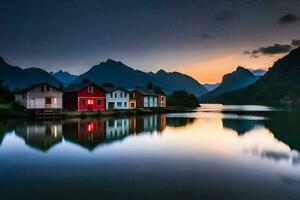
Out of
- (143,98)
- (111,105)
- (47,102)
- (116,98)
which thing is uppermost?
(143,98)

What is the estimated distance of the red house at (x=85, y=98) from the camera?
67.5 meters

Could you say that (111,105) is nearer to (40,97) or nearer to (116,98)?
(116,98)

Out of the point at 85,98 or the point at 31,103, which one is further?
the point at 85,98

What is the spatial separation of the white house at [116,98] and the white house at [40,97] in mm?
14738

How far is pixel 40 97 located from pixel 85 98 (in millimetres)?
10944

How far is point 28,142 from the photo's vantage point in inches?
1125

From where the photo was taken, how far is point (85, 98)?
224 feet

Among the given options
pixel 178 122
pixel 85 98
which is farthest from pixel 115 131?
pixel 85 98

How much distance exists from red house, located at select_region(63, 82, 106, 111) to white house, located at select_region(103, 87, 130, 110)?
2180 mm

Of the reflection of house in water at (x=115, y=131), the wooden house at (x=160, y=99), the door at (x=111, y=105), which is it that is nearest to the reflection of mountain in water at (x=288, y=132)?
the reflection of house in water at (x=115, y=131)

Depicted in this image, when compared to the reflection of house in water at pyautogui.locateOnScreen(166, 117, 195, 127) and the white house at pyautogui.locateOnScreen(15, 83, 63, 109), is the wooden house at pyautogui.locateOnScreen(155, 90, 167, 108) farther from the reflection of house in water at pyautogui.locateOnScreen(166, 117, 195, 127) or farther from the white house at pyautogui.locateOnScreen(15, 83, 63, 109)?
the white house at pyautogui.locateOnScreen(15, 83, 63, 109)

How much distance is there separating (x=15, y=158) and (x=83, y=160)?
520 centimetres

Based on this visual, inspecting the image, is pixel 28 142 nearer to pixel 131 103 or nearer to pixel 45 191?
pixel 45 191

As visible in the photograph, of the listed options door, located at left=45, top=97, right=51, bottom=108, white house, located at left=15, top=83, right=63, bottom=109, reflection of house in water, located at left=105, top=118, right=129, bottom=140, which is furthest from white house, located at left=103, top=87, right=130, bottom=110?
reflection of house in water, located at left=105, top=118, right=129, bottom=140
